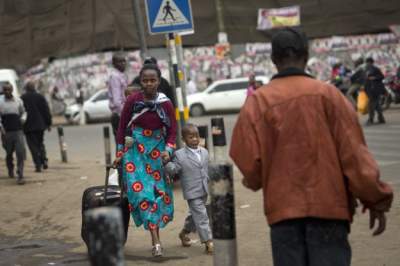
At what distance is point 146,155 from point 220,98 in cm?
2542

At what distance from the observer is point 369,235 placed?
8023 millimetres

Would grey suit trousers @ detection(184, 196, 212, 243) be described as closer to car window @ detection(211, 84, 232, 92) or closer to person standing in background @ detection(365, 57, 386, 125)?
person standing in background @ detection(365, 57, 386, 125)

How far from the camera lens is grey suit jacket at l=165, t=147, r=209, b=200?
7.72 metres

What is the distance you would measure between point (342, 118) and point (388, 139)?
13793 mm

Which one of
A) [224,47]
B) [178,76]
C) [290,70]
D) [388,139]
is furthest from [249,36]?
[290,70]

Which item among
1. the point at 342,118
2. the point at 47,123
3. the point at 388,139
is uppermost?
the point at 342,118

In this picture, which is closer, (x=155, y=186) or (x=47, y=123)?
(x=155, y=186)

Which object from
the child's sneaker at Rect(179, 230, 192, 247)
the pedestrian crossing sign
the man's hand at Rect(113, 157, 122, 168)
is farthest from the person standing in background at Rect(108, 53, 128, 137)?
the man's hand at Rect(113, 157, 122, 168)

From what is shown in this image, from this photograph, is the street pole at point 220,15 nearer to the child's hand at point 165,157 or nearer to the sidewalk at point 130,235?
the sidewalk at point 130,235

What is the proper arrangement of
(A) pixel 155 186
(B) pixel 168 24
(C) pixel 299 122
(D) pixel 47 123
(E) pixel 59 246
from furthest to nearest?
(D) pixel 47 123 < (B) pixel 168 24 < (E) pixel 59 246 < (A) pixel 155 186 < (C) pixel 299 122

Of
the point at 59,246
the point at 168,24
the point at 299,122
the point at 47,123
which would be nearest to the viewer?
the point at 299,122

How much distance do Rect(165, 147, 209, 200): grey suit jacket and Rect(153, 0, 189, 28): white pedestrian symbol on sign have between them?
3.43 meters

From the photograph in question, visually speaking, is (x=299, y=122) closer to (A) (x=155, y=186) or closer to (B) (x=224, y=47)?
(A) (x=155, y=186)

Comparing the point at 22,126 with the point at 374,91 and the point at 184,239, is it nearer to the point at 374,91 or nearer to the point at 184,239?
the point at 184,239
